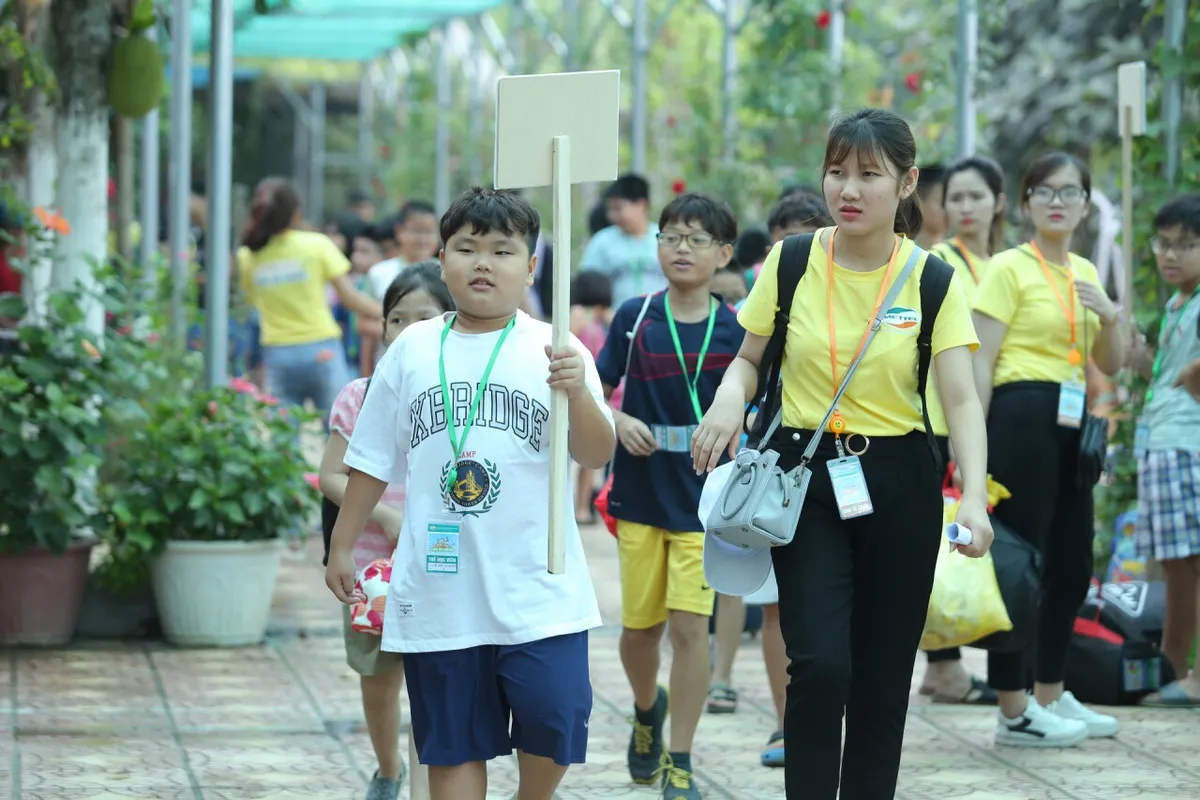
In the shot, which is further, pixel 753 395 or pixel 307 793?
pixel 307 793

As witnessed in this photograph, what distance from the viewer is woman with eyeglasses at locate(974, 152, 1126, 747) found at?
5.64 meters

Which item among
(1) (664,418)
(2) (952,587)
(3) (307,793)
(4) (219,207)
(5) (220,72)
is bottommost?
(3) (307,793)

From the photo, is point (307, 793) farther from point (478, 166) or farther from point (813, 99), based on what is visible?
point (478, 166)

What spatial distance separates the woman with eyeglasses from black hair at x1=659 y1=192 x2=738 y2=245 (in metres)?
0.91

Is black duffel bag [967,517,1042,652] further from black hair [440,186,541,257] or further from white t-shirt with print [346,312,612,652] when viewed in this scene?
black hair [440,186,541,257]

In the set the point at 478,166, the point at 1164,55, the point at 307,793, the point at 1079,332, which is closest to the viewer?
the point at 307,793

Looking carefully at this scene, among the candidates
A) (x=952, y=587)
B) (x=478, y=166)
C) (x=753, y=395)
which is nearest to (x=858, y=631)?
(x=753, y=395)

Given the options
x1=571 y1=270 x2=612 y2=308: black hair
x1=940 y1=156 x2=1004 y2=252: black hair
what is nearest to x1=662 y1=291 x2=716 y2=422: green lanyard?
x1=940 y1=156 x2=1004 y2=252: black hair

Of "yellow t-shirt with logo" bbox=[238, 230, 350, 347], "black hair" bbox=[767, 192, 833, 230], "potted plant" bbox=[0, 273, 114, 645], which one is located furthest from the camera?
"yellow t-shirt with logo" bbox=[238, 230, 350, 347]

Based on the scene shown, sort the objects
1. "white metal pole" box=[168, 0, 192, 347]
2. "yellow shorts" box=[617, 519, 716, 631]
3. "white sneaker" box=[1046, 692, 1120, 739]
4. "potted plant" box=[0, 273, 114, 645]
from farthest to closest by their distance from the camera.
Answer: "white metal pole" box=[168, 0, 192, 347] → "potted plant" box=[0, 273, 114, 645] → "white sneaker" box=[1046, 692, 1120, 739] → "yellow shorts" box=[617, 519, 716, 631]

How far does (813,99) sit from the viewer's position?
12.7 m

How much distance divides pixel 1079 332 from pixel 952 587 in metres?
1.01

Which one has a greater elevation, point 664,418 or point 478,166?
point 478,166

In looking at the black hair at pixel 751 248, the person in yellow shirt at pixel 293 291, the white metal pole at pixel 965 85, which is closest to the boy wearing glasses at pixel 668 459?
the black hair at pixel 751 248
